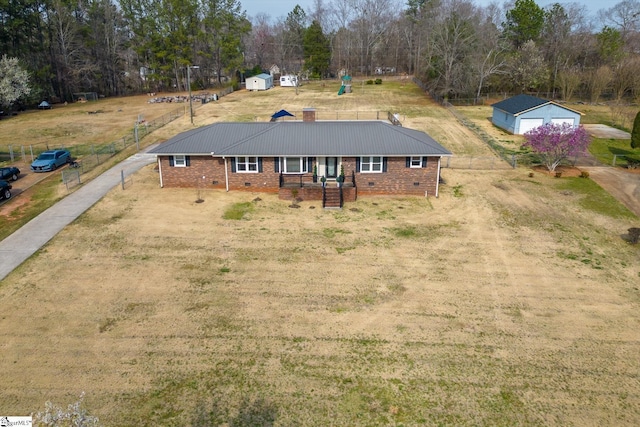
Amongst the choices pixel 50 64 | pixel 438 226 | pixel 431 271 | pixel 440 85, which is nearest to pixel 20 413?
pixel 431 271

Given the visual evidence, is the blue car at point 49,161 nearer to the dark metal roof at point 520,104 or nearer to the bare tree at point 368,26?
the dark metal roof at point 520,104

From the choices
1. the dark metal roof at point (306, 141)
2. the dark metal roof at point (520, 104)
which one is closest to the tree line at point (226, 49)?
the dark metal roof at point (520, 104)

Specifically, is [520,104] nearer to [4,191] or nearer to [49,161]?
[49,161]

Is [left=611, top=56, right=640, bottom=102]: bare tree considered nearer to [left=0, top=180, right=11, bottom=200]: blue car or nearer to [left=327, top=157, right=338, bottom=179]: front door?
[left=327, top=157, right=338, bottom=179]: front door

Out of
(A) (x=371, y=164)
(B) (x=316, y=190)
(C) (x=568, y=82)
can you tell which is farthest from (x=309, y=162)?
(C) (x=568, y=82)

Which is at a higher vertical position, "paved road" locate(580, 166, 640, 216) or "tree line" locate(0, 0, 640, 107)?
"tree line" locate(0, 0, 640, 107)

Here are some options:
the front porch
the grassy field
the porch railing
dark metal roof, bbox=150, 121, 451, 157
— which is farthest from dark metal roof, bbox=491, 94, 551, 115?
the porch railing
